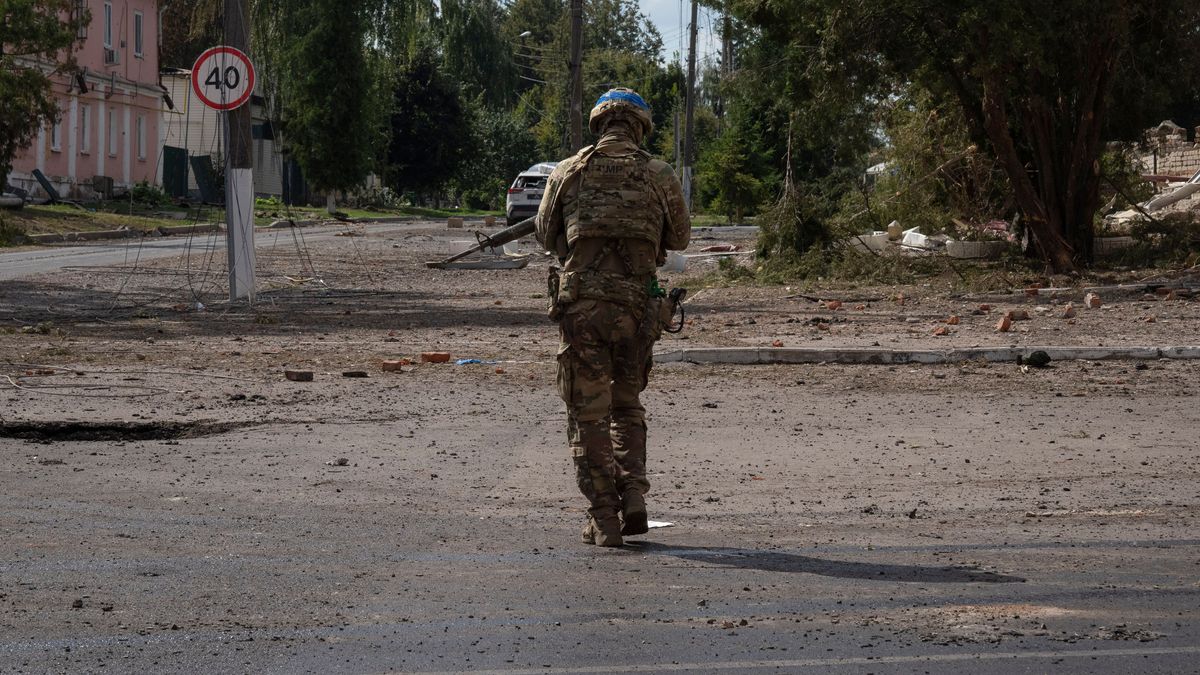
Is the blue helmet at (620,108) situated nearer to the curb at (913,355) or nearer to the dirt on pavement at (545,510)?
the dirt on pavement at (545,510)

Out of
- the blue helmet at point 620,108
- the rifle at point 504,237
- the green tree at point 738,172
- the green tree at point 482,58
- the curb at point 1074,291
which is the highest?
the green tree at point 482,58

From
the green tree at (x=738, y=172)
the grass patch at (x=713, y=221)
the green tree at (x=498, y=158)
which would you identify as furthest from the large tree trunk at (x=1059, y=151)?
the green tree at (x=498, y=158)

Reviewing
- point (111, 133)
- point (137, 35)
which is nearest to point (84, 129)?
point (111, 133)

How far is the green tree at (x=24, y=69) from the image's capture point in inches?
1347

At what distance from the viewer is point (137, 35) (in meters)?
55.6

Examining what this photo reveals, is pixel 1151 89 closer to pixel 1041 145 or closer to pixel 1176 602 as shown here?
pixel 1041 145

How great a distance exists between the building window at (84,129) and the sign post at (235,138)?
35.1 m

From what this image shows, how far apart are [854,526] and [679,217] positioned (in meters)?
1.59

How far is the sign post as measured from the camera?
653 inches

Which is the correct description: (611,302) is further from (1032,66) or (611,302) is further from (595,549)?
(1032,66)

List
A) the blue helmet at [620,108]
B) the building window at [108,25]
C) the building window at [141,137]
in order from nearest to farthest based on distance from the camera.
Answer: the blue helmet at [620,108] < the building window at [108,25] < the building window at [141,137]

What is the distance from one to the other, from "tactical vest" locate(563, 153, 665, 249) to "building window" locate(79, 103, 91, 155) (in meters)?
47.2

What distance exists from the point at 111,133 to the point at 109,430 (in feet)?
154

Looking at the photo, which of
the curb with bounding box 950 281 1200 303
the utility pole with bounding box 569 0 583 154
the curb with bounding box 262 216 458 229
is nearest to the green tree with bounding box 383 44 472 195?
the curb with bounding box 262 216 458 229
